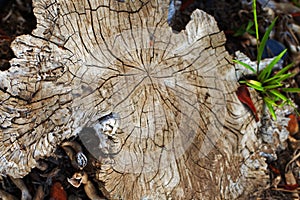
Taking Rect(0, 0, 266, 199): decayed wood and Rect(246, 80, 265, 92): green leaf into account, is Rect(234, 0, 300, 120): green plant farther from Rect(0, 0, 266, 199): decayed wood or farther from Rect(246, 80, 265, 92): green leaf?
Rect(0, 0, 266, 199): decayed wood

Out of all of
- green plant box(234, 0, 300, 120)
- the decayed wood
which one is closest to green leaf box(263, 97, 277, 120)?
green plant box(234, 0, 300, 120)

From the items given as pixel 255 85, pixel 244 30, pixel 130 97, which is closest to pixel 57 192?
pixel 130 97

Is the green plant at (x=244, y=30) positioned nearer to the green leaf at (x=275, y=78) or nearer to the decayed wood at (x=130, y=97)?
the green leaf at (x=275, y=78)

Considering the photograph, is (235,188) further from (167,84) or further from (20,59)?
(20,59)

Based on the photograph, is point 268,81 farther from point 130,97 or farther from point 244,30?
point 130,97

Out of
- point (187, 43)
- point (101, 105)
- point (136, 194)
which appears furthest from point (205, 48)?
point (136, 194)
